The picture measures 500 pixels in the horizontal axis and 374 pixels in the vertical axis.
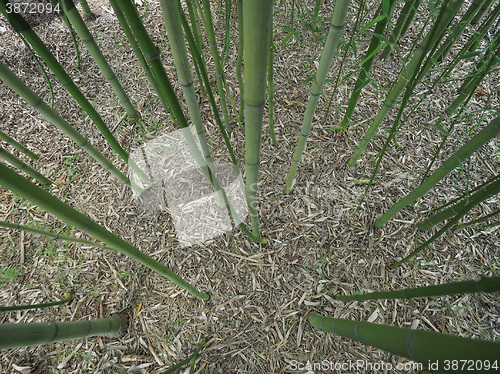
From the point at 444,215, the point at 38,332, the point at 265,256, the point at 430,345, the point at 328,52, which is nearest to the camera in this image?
the point at 430,345

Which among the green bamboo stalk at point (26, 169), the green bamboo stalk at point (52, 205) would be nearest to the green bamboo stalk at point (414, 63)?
the green bamboo stalk at point (52, 205)

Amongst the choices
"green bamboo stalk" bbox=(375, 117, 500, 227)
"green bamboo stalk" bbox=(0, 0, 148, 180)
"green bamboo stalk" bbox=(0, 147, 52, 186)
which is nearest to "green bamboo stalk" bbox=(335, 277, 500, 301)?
"green bamboo stalk" bbox=(375, 117, 500, 227)

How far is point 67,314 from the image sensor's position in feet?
3.49

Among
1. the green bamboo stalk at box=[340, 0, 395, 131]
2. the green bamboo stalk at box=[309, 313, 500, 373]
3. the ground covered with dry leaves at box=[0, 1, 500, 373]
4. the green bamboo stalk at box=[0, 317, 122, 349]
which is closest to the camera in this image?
the green bamboo stalk at box=[309, 313, 500, 373]

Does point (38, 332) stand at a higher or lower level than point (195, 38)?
lower

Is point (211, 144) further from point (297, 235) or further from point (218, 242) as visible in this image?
point (297, 235)

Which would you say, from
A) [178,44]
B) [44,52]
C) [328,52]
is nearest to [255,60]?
[178,44]

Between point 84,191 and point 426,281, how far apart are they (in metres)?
1.60

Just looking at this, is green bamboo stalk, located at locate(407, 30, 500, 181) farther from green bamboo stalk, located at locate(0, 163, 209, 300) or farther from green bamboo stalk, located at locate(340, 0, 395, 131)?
green bamboo stalk, located at locate(0, 163, 209, 300)

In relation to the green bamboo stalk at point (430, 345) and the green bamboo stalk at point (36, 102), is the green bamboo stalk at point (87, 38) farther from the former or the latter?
the green bamboo stalk at point (430, 345)

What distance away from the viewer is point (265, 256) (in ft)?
3.80

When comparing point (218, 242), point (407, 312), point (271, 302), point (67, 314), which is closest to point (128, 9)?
point (218, 242)

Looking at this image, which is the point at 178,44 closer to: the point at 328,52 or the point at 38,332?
the point at 328,52

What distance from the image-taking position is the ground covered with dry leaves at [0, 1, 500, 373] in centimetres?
100
